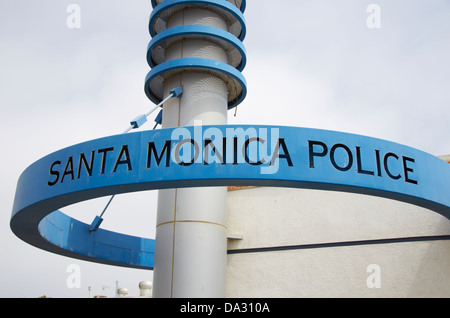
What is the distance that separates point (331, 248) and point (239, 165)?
305 inches

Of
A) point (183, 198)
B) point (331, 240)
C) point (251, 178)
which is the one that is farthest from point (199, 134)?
point (331, 240)

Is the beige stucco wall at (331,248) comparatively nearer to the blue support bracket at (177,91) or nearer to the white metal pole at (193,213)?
the white metal pole at (193,213)

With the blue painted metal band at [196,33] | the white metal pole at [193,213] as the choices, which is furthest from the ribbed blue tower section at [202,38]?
the white metal pole at [193,213]

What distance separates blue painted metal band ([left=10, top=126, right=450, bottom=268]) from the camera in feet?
25.9

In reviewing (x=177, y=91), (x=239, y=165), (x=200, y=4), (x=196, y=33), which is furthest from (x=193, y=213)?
(x=200, y=4)

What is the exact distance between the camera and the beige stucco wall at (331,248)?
13203 mm

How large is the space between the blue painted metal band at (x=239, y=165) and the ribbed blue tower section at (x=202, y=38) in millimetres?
4656

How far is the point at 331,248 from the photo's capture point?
1448cm

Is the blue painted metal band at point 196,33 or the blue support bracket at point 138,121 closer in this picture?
the blue support bracket at point 138,121

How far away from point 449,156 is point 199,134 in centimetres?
915

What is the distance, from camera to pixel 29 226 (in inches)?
409

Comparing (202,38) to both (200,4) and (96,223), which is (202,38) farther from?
(96,223)

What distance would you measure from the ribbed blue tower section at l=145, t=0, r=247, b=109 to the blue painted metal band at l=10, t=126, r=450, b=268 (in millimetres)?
4656

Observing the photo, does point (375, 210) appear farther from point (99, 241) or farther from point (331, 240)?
point (99, 241)
